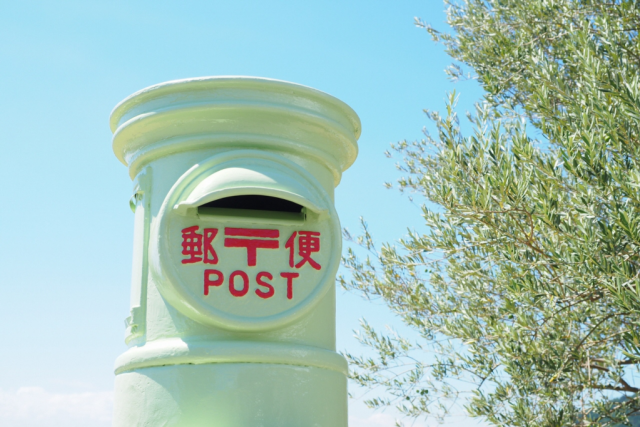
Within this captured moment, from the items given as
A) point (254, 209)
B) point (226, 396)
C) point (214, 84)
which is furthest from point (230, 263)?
point (214, 84)

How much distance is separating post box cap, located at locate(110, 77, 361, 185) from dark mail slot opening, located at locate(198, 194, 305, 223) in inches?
13.7

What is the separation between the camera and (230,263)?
364cm

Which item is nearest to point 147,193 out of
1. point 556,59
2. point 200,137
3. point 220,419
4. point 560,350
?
point 200,137

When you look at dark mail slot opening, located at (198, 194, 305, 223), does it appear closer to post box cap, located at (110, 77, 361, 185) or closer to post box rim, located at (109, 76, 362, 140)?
post box cap, located at (110, 77, 361, 185)

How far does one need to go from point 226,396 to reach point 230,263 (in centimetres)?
69

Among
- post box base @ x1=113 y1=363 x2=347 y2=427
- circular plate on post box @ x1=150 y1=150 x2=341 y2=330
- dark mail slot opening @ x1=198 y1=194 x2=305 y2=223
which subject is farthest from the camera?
dark mail slot opening @ x1=198 y1=194 x2=305 y2=223

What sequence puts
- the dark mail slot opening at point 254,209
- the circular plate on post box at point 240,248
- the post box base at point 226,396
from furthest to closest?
1. the dark mail slot opening at point 254,209
2. the circular plate on post box at point 240,248
3. the post box base at point 226,396

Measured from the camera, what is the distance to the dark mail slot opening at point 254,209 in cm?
371

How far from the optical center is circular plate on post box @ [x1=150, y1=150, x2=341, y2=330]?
11.7 ft

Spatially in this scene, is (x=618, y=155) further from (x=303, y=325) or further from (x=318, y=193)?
(x=303, y=325)

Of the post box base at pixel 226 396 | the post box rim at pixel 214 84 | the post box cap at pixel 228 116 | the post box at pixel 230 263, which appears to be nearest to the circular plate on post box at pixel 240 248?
the post box at pixel 230 263

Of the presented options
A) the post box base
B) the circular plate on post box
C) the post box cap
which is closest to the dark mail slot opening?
the circular plate on post box

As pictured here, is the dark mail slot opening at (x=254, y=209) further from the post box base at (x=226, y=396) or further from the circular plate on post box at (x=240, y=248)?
the post box base at (x=226, y=396)

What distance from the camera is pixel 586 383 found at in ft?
16.1
